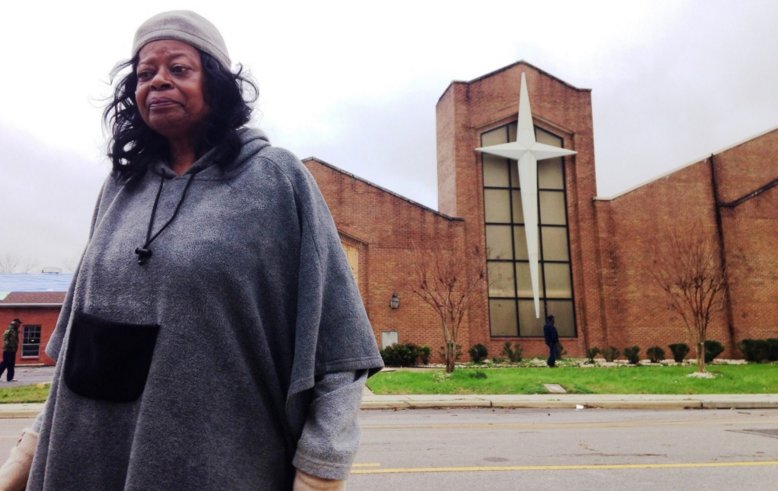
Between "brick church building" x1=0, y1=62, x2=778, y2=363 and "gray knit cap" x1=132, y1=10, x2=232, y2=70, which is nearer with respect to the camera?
"gray knit cap" x1=132, y1=10, x2=232, y2=70

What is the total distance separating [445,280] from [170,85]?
75.8 feet

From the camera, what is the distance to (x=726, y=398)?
47.4 feet

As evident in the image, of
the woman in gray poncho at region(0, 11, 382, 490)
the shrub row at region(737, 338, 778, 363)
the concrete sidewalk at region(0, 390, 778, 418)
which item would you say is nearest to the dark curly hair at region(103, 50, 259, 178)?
the woman in gray poncho at region(0, 11, 382, 490)

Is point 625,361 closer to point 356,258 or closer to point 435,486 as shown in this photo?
point 356,258

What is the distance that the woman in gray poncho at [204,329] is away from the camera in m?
1.57

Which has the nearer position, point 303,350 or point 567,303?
point 303,350

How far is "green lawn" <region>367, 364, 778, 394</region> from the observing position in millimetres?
15906

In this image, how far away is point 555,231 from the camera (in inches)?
1163

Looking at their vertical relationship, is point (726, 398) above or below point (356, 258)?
below

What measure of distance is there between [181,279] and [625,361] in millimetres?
27421

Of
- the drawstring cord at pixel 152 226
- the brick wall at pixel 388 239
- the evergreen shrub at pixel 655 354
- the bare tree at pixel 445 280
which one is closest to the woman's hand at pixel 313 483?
the drawstring cord at pixel 152 226

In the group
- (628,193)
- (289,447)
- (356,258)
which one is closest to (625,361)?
(628,193)

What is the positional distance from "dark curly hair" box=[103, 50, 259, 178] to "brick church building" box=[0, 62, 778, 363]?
24.2m

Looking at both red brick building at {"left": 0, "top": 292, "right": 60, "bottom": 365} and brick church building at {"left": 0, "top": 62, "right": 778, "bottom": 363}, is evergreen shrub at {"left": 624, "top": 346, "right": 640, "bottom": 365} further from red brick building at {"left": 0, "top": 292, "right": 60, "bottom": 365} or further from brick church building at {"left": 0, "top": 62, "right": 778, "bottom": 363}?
red brick building at {"left": 0, "top": 292, "right": 60, "bottom": 365}
